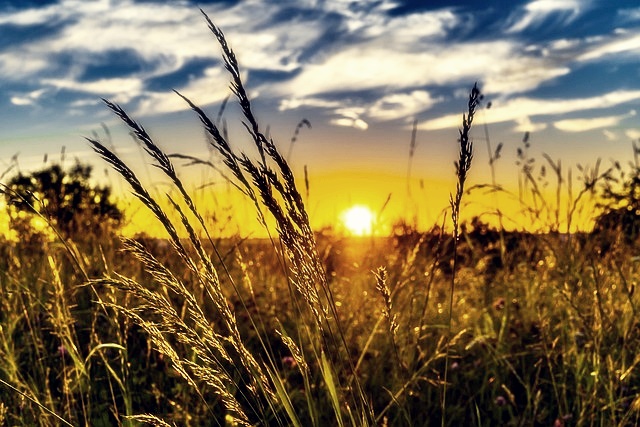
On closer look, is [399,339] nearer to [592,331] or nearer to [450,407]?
[450,407]

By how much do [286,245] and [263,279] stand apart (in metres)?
3.63

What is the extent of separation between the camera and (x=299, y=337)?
1737 millimetres

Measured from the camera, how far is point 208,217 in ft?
15.1

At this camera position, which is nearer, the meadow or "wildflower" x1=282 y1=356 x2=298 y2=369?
the meadow

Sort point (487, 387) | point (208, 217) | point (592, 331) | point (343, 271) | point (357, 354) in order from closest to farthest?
1. point (592, 331)
2. point (487, 387)
3. point (357, 354)
4. point (208, 217)
5. point (343, 271)

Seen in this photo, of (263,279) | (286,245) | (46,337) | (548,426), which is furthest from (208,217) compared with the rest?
(286,245)

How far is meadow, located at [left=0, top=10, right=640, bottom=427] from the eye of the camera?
1321mm

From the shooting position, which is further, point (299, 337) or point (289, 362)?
point (289, 362)

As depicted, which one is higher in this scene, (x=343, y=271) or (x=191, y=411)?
(x=343, y=271)

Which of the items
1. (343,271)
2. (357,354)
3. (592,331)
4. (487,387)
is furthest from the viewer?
(343,271)

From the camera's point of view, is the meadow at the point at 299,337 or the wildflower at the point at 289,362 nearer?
the meadow at the point at 299,337

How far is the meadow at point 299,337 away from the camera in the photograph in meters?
1.32

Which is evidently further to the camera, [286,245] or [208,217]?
[208,217]

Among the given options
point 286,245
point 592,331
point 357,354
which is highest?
point 286,245
